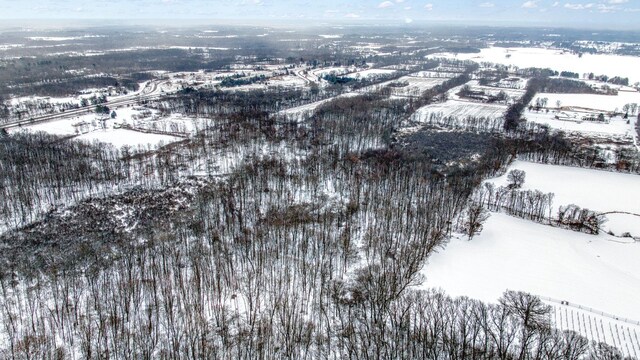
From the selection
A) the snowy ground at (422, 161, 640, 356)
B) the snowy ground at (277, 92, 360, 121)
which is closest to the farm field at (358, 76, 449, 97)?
the snowy ground at (277, 92, 360, 121)

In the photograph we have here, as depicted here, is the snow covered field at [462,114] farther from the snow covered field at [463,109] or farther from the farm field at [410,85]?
the farm field at [410,85]

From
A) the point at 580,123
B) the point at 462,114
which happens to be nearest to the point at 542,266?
the point at 462,114

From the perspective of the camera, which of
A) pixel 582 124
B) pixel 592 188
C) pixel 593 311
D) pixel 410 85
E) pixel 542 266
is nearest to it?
pixel 593 311

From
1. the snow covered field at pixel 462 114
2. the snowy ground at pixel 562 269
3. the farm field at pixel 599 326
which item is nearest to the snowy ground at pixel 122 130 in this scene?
the snow covered field at pixel 462 114

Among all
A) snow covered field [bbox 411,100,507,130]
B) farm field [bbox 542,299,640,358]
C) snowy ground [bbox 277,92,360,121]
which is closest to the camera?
farm field [bbox 542,299,640,358]

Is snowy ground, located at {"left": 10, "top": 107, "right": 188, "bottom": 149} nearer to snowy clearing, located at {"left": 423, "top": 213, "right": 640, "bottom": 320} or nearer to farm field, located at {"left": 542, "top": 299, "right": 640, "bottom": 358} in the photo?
snowy clearing, located at {"left": 423, "top": 213, "right": 640, "bottom": 320}

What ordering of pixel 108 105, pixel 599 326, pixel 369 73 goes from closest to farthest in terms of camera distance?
pixel 599 326, pixel 108 105, pixel 369 73

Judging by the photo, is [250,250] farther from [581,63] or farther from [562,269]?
[581,63]

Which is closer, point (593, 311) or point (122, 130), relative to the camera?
point (593, 311)

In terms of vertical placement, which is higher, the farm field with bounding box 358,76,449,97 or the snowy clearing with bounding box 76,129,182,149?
the farm field with bounding box 358,76,449,97
